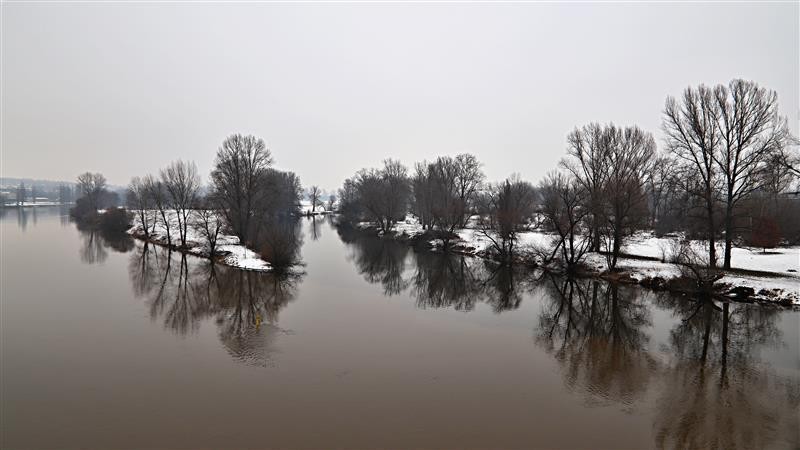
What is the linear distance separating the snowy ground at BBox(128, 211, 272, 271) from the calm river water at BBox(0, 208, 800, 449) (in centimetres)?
633

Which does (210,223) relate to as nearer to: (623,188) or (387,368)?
(387,368)

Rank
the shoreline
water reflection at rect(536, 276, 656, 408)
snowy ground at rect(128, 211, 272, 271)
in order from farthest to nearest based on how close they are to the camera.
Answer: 1. snowy ground at rect(128, 211, 272, 271)
2. the shoreline
3. water reflection at rect(536, 276, 656, 408)

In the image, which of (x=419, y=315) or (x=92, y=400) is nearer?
(x=92, y=400)

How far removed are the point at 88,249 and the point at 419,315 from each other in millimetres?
36541

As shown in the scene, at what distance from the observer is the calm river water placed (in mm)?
8969

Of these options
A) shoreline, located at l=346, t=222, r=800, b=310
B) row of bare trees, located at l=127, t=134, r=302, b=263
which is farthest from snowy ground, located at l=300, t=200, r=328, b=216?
shoreline, located at l=346, t=222, r=800, b=310

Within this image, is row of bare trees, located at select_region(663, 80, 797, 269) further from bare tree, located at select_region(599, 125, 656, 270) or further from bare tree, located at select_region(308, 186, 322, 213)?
bare tree, located at select_region(308, 186, 322, 213)

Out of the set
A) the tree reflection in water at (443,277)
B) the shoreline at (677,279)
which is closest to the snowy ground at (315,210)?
the tree reflection in water at (443,277)

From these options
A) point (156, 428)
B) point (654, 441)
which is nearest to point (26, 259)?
point (156, 428)

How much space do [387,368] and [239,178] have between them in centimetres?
3186

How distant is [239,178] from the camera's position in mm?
38875

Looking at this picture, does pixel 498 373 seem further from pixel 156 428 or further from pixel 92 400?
pixel 92 400

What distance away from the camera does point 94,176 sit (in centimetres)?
8688

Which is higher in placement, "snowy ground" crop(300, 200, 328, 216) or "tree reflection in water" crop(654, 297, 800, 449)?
"snowy ground" crop(300, 200, 328, 216)
